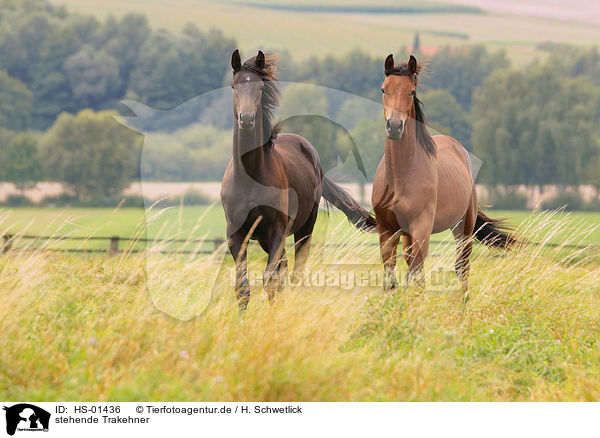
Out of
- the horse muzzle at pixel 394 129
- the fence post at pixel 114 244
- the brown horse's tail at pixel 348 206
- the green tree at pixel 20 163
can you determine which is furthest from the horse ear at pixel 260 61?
the green tree at pixel 20 163

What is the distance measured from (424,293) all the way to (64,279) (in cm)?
408

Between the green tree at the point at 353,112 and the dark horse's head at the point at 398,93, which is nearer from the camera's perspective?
the dark horse's head at the point at 398,93

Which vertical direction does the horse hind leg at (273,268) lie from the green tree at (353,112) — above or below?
below

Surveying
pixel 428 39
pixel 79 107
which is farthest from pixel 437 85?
pixel 79 107

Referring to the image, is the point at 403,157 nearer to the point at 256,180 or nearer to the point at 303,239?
the point at 256,180

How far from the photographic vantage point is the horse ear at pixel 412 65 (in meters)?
6.17

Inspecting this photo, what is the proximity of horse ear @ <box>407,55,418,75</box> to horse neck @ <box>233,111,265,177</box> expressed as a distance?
156cm

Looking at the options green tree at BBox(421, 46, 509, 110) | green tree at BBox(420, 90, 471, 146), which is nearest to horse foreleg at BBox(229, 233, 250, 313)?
green tree at BBox(420, 90, 471, 146)

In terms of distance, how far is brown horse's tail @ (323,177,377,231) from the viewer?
26.7 feet

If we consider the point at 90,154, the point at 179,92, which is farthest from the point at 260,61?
the point at 90,154

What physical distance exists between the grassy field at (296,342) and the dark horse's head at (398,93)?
1603mm

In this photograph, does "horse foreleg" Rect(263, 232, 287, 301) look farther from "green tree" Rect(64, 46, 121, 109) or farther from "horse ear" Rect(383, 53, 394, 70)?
"green tree" Rect(64, 46, 121, 109)

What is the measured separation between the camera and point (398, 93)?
613cm

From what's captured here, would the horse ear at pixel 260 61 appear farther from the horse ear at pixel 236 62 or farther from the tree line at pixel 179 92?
the tree line at pixel 179 92
